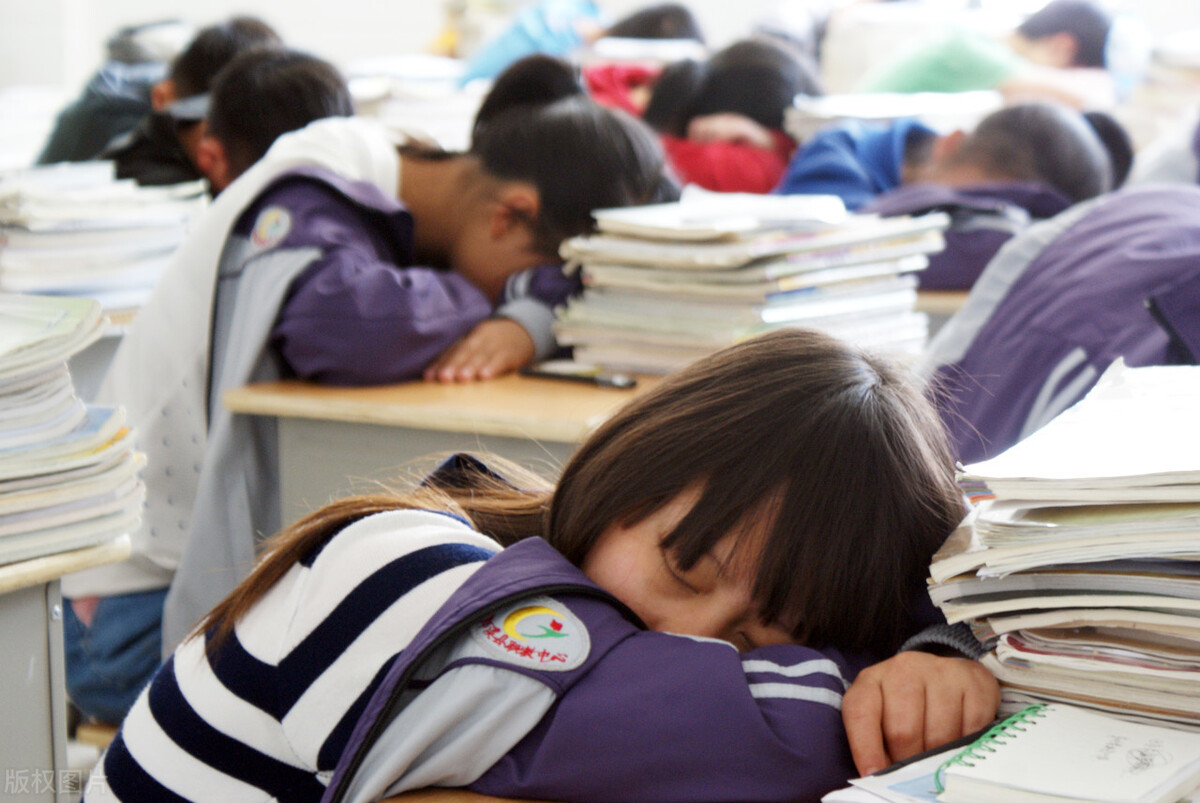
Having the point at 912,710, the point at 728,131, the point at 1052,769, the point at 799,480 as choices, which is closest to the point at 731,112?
the point at 728,131

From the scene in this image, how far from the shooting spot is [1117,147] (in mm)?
3596

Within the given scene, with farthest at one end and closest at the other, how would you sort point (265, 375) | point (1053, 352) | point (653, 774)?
point (265, 375) → point (1053, 352) → point (653, 774)

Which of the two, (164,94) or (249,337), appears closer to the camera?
(249,337)

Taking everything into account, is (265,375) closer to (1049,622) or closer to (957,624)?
(957,624)

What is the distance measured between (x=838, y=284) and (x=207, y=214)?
1000 millimetres

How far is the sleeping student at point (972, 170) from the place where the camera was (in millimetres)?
2654

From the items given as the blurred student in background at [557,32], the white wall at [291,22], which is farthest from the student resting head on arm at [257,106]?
the white wall at [291,22]

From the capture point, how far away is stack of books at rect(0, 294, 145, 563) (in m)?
1.18

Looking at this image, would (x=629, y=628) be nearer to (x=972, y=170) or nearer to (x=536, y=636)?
(x=536, y=636)

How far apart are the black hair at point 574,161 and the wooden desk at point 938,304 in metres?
0.60

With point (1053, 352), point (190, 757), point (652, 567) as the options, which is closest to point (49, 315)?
point (190, 757)

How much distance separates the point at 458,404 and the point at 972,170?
198 cm

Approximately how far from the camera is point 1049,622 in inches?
28.1

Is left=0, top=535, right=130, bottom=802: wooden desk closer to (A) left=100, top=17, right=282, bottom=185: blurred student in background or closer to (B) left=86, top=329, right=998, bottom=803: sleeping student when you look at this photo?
(B) left=86, top=329, right=998, bottom=803: sleeping student
